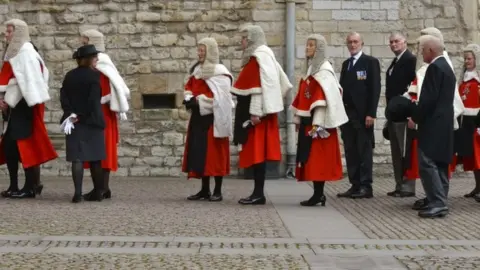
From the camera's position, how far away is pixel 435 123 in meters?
9.84

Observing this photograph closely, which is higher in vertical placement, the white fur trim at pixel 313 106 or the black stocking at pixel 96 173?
the white fur trim at pixel 313 106

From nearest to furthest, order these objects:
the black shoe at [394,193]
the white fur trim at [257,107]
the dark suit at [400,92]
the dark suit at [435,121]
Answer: the dark suit at [435,121] < the white fur trim at [257,107] < the dark suit at [400,92] < the black shoe at [394,193]

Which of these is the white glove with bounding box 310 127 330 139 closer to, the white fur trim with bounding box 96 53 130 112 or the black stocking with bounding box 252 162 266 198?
the black stocking with bounding box 252 162 266 198

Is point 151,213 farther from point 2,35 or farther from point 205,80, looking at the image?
point 2,35

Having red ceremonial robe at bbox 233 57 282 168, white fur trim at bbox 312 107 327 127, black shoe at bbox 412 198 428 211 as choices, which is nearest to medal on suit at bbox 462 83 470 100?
black shoe at bbox 412 198 428 211

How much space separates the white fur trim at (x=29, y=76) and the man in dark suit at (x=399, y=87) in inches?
161

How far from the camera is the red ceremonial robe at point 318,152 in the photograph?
10.8 m


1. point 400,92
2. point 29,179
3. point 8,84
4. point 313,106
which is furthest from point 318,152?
point 8,84

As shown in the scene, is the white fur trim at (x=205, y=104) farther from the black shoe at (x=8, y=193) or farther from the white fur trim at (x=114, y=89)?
the black shoe at (x=8, y=193)

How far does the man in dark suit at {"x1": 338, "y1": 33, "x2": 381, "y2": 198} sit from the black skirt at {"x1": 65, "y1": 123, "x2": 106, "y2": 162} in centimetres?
304

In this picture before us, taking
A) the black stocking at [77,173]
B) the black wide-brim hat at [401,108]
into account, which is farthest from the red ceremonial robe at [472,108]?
the black stocking at [77,173]

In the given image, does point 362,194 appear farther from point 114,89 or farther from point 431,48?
point 114,89

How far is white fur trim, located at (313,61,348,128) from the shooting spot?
10820 mm

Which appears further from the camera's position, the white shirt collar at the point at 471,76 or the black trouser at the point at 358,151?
the black trouser at the point at 358,151
